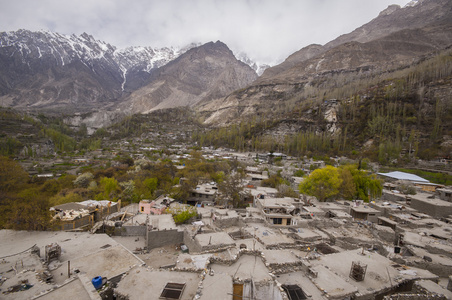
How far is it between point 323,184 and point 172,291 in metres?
18.3

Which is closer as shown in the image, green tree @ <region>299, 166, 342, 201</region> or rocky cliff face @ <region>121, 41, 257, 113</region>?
green tree @ <region>299, 166, 342, 201</region>

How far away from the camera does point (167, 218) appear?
14938 millimetres

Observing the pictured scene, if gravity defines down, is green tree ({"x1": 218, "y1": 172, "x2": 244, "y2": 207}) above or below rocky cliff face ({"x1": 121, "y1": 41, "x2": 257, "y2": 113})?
below

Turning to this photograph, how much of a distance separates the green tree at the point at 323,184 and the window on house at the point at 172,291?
1733cm

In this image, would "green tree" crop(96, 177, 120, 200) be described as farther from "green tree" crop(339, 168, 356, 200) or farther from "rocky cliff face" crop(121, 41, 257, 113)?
"rocky cliff face" crop(121, 41, 257, 113)

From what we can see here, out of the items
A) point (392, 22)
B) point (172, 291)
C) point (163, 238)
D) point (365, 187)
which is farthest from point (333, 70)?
point (172, 291)

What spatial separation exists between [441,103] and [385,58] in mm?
76774

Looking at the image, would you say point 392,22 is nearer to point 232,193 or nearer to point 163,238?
point 232,193

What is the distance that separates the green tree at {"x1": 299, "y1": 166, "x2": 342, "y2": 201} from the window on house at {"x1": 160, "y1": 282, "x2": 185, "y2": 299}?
1733 cm

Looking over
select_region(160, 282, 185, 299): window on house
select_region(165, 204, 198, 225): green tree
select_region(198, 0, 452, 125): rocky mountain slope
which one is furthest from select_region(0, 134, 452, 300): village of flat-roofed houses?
select_region(198, 0, 452, 125): rocky mountain slope

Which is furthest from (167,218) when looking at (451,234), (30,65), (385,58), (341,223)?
(30,65)

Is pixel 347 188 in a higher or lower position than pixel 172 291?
lower

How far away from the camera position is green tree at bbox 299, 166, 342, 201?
20.3 m

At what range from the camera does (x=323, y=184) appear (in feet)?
67.9
